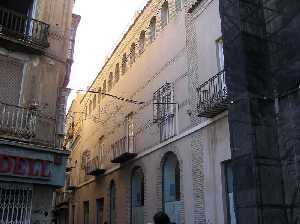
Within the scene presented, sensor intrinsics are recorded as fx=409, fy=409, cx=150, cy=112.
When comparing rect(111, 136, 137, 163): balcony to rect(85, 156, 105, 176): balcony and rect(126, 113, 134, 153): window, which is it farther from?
rect(85, 156, 105, 176): balcony

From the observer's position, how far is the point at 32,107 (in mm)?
12281

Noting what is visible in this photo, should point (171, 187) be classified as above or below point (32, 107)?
below

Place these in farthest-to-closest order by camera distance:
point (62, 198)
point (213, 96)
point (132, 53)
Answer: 1. point (62, 198)
2. point (132, 53)
3. point (213, 96)

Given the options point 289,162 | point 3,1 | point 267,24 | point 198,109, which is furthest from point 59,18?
point 289,162

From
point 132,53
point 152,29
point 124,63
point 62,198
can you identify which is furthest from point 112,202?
point 62,198

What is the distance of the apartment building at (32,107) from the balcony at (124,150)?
6015 millimetres

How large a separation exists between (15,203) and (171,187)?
5.75 m

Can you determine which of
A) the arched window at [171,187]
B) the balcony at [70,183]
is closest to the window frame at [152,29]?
the arched window at [171,187]

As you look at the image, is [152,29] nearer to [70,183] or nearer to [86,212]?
[86,212]

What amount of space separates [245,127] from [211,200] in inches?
144

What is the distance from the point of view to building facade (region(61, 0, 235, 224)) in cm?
1216

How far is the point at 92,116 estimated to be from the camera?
27.5 meters

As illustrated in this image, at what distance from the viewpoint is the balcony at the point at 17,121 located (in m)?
11.8

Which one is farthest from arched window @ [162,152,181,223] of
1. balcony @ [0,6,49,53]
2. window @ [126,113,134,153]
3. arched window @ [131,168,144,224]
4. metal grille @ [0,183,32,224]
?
balcony @ [0,6,49,53]
